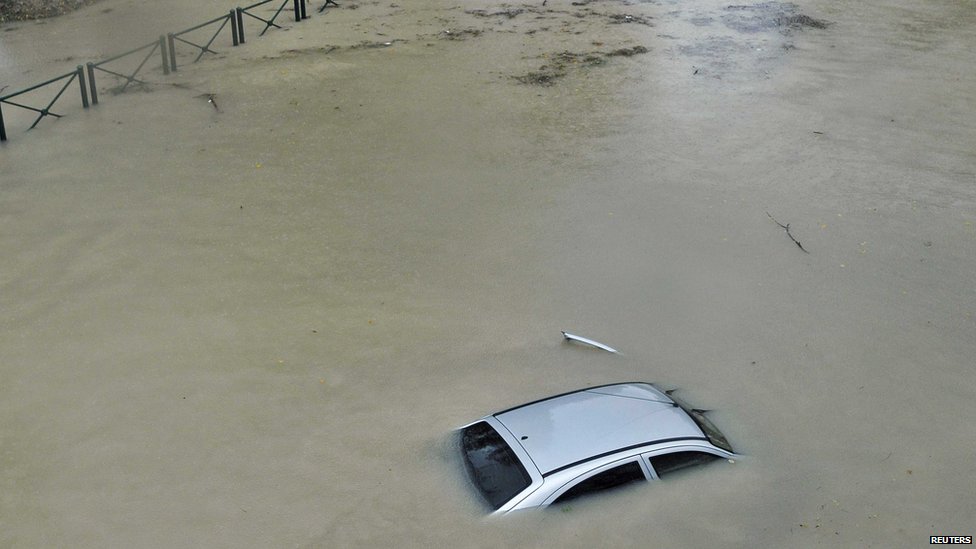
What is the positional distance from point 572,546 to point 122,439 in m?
4.39

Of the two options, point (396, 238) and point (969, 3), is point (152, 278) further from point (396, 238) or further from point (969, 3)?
point (969, 3)

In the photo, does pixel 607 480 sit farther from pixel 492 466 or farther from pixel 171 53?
pixel 171 53

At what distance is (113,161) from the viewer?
13.6m

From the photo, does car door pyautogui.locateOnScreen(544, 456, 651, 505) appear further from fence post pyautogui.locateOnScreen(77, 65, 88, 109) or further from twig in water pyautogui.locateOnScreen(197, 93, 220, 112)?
fence post pyautogui.locateOnScreen(77, 65, 88, 109)

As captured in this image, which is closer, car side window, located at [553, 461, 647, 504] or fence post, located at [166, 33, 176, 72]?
car side window, located at [553, 461, 647, 504]

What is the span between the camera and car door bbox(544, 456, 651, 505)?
626cm

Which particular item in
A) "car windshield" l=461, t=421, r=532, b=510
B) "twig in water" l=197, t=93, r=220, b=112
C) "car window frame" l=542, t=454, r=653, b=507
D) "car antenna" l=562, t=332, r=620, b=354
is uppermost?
"twig in water" l=197, t=93, r=220, b=112

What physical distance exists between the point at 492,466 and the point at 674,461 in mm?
1409

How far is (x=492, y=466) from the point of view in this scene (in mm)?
6613

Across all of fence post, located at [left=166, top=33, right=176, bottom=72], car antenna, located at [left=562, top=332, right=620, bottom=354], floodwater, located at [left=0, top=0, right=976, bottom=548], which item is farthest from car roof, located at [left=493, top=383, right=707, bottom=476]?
fence post, located at [left=166, top=33, right=176, bottom=72]

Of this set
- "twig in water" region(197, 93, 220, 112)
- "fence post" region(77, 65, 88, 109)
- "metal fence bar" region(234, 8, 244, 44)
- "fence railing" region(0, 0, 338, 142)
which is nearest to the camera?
"fence railing" region(0, 0, 338, 142)

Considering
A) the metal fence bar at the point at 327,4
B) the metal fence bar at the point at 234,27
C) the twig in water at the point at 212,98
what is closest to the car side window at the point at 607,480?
Answer: the twig in water at the point at 212,98

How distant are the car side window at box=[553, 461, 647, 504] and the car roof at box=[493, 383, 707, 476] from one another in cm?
15

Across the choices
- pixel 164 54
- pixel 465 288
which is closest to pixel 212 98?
pixel 164 54
